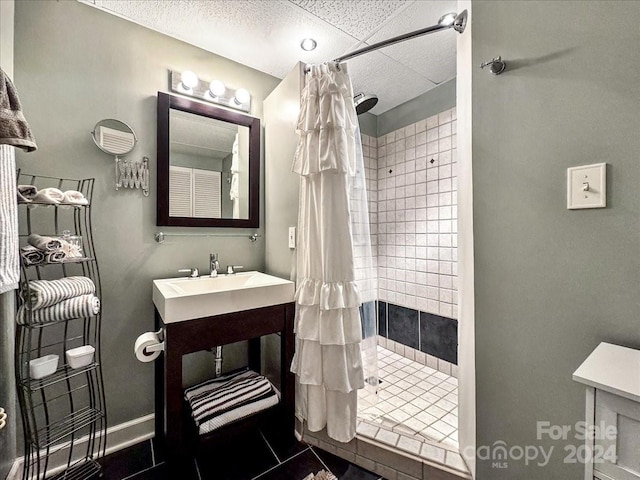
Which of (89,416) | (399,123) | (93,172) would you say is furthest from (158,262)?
(399,123)

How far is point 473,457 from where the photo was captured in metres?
1.07

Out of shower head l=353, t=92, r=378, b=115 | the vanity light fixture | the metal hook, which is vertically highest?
the vanity light fixture

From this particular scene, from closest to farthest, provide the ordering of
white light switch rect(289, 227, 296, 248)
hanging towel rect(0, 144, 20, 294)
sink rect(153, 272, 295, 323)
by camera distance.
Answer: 1. hanging towel rect(0, 144, 20, 294)
2. sink rect(153, 272, 295, 323)
3. white light switch rect(289, 227, 296, 248)

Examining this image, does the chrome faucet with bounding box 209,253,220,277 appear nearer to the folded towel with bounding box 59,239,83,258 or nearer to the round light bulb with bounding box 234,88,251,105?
the folded towel with bounding box 59,239,83,258

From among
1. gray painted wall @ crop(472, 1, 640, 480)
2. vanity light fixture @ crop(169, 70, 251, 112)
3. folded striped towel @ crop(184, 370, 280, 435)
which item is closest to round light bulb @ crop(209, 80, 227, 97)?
vanity light fixture @ crop(169, 70, 251, 112)

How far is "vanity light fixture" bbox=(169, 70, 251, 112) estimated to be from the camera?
1.61m

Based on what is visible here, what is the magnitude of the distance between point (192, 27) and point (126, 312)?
167cm

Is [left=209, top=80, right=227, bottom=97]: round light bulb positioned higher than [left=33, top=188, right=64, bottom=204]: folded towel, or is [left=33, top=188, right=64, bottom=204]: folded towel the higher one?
[left=209, top=80, right=227, bottom=97]: round light bulb

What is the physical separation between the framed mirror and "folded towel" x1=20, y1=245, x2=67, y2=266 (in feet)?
1.68

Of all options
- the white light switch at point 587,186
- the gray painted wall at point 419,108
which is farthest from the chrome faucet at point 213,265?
the gray painted wall at point 419,108

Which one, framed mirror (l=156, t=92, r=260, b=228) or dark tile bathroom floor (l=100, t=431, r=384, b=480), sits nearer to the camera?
dark tile bathroom floor (l=100, t=431, r=384, b=480)

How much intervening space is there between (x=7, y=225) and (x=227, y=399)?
1.15 metres

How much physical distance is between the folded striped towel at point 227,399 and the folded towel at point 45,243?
960 mm

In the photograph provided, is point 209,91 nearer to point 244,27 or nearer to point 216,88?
point 216,88
